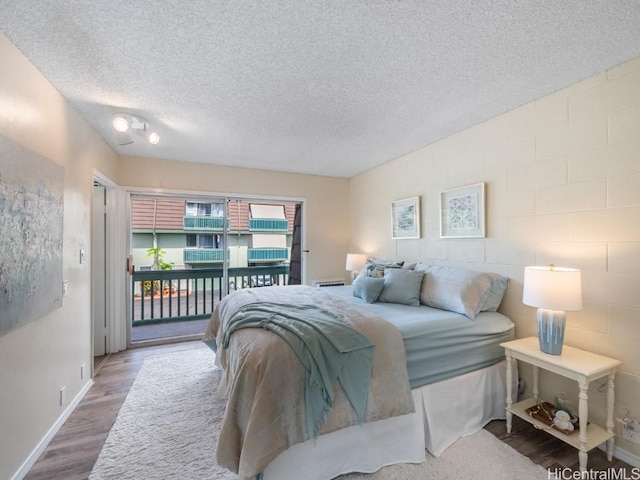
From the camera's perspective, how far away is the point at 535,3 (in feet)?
4.57

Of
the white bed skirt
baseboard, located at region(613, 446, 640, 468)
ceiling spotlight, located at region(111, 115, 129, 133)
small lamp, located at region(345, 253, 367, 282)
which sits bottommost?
baseboard, located at region(613, 446, 640, 468)

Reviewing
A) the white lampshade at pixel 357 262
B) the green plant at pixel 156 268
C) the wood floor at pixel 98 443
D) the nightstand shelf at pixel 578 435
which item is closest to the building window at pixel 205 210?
the green plant at pixel 156 268

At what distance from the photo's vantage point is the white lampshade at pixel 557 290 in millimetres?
1790

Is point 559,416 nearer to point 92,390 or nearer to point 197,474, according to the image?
point 197,474

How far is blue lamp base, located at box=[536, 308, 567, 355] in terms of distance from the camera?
1.88 meters

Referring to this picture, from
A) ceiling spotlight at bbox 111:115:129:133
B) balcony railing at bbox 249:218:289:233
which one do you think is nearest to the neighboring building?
balcony railing at bbox 249:218:289:233

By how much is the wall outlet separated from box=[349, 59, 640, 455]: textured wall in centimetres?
4

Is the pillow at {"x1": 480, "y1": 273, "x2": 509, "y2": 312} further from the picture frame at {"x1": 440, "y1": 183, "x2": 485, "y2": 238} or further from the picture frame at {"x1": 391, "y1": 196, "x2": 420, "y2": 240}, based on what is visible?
the picture frame at {"x1": 391, "y1": 196, "x2": 420, "y2": 240}

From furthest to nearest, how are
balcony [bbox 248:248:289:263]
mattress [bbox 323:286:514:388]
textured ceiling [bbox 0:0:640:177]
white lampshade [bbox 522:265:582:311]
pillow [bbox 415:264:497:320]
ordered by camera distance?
balcony [bbox 248:248:289:263] < pillow [bbox 415:264:497:320] < mattress [bbox 323:286:514:388] < white lampshade [bbox 522:265:582:311] < textured ceiling [bbox 0:0:640:177]

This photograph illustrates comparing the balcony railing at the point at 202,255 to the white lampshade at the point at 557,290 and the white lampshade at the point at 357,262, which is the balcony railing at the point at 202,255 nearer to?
the white lampshade at the point at 357,262

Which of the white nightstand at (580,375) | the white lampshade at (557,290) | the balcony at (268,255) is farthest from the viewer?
the balcony at (268,255)

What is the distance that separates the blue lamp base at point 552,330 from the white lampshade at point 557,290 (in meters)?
0.11

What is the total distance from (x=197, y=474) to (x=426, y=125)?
3.25 metres

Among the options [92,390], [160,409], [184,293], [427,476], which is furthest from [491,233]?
[184,293]
